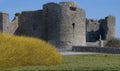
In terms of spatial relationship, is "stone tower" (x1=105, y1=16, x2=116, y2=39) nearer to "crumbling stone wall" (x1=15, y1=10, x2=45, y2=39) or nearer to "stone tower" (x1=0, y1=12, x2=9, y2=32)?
"crumbling stone wall" (x1=15, y1=10, x2=45, y2=39)

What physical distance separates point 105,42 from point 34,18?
12.3 m

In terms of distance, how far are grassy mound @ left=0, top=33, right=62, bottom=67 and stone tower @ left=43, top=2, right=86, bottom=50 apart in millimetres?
21362

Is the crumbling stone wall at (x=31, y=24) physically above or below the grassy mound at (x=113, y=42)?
above

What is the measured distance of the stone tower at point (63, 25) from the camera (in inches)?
1587

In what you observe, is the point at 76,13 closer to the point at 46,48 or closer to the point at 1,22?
the point at 1,22

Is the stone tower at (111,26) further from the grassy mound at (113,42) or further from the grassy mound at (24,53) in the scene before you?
the grassy mound at (24,53)

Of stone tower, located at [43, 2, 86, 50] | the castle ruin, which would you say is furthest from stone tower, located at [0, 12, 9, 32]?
stone tower, located at [43, 2, 86, 50]

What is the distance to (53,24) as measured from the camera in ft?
133

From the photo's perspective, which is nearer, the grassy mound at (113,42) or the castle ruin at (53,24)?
the castle ruin at (53,24)

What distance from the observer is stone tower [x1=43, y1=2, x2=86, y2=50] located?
40.3 m

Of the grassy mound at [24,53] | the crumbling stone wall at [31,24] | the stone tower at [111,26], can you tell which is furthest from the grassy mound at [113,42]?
the grassy mound at [24,53]

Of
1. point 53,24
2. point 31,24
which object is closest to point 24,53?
point 53,24

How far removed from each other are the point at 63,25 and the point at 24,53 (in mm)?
23198

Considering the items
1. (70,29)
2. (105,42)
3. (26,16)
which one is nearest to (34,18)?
(26,16)
